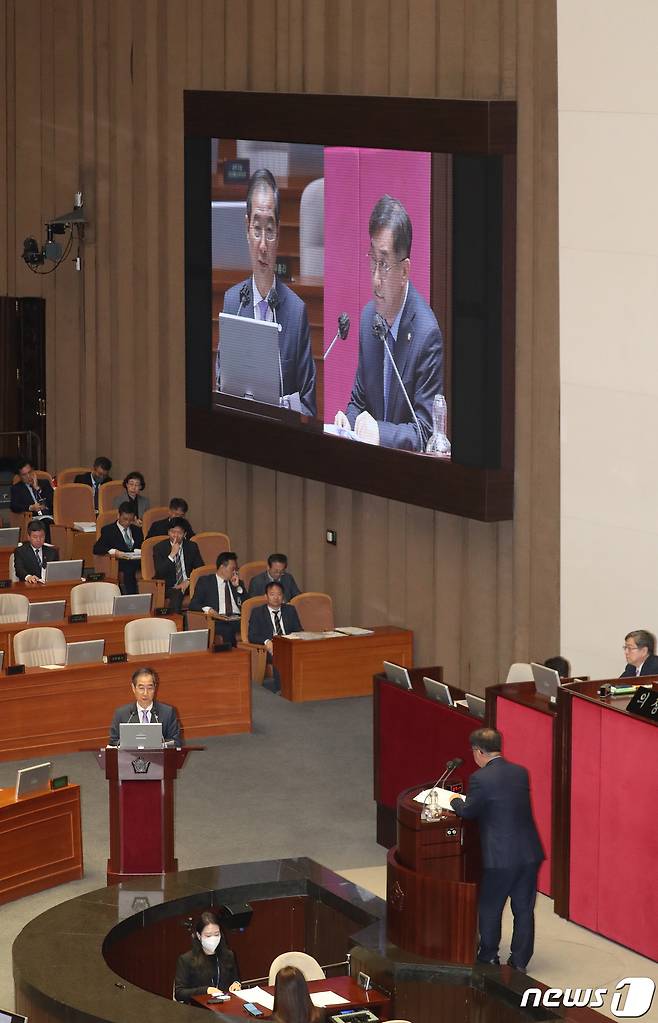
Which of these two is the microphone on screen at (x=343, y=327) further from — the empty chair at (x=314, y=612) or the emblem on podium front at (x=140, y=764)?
the emblem on podium front at (x=140, y=764)

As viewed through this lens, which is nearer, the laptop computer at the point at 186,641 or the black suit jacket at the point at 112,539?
the laptop computer at the point at 186,641

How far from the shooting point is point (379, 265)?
13391 mm

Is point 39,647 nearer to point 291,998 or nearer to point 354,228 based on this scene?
point 354,228

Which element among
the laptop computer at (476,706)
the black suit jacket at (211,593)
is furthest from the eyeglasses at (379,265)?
the laptop computer at (476,706)

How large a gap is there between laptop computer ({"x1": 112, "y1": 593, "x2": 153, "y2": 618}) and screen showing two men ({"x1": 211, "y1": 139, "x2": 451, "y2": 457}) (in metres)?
2.05

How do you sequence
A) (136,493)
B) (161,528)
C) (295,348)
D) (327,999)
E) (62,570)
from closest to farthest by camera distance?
1. (327,999)
2. (295,348)
3. (62,570)
4. (161,528)
5. (136,493)

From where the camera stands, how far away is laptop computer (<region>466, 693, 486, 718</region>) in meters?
9.95

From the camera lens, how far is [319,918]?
29.7 ft

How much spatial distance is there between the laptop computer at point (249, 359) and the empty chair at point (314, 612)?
5.96 ft

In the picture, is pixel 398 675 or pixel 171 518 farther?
pixel 171 518

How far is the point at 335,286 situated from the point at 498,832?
685 cm

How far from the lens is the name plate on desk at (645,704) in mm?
8641

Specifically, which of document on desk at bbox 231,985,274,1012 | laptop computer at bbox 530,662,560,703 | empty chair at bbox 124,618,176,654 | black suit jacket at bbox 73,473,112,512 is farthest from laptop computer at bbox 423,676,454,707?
black suit jacket at bbox 73,473,112,512

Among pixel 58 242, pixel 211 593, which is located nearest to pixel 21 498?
pixel 58 242
